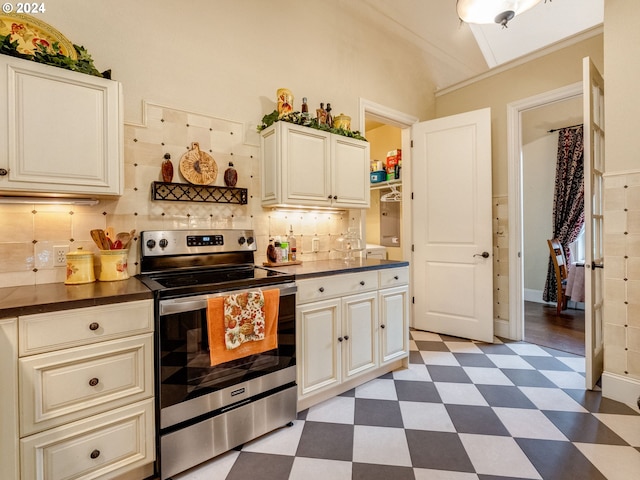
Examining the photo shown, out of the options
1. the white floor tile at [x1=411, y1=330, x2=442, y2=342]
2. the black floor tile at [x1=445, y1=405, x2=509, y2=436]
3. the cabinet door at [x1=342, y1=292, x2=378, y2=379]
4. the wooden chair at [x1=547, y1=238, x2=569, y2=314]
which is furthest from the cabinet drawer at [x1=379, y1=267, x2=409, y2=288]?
the wooden chair at [x1=547, y1=238, x2=569, y2=314]

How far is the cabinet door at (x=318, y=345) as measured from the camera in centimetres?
188

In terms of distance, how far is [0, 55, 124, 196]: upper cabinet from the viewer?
1.34 metres

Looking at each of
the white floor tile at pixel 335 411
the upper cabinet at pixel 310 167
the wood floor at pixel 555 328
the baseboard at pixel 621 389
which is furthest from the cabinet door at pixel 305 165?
the wood floor at pixel 555 328

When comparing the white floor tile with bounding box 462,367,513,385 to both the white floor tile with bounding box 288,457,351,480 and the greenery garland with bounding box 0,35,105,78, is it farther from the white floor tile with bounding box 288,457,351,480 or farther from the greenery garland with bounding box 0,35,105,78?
the greenery garland with bounding box 0,35,105,78

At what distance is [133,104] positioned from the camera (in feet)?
6.15

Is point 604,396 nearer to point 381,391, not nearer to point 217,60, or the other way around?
point 381,391

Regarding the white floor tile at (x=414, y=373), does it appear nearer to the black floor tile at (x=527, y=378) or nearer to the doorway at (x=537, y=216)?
the black floor tile at (x=527, y=378)

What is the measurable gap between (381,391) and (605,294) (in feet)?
5.47

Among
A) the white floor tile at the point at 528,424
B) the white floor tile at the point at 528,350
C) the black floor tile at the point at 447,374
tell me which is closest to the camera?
the white floor tile at the point at 528,424

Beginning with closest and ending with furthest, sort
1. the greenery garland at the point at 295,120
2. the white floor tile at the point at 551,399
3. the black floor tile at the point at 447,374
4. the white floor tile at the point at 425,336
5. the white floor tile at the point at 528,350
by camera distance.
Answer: the white floor tile at the point at 551,399 < the greenery garland at the point at 295,120 < the black floor tile at the point at 447,374 < the white floor tile at the point at 528,350 < the white floor tile at the point at 425,336

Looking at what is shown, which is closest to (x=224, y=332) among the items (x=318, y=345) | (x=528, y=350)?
(x=318, y=345)

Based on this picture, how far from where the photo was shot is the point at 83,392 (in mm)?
1251

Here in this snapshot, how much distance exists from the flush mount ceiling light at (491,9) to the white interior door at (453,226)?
0.84m

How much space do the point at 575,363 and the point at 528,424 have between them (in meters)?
1.24
